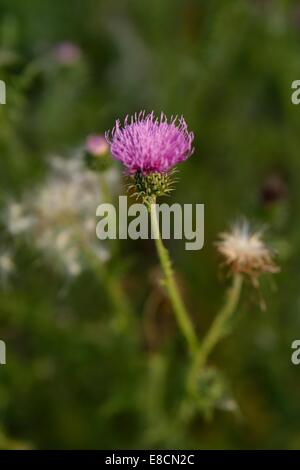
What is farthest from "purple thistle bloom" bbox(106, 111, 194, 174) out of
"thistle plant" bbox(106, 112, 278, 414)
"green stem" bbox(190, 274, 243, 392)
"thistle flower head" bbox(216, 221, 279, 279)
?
"green stem" bbox(190, 274, 243, 392)

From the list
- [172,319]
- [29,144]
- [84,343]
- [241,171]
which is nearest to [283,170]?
[241,171]

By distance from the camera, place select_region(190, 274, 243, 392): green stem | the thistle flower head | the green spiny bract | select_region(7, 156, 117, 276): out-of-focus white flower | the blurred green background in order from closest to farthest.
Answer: the green spiny bract
the thistle flower head
select_region(190, 274, 243, 392): green stem
select_region(7, 156, 117, 276): out-of-focus white flower
the blurred green background

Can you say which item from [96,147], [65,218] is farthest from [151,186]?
[65,218]

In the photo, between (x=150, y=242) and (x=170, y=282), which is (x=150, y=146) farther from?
(x=150, y=242)

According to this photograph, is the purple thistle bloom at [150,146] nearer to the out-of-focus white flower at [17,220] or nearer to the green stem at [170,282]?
the green stem at [170,282]

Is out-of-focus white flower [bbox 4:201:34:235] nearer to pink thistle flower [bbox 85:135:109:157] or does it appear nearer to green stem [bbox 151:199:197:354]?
pink thistle flower [bbox 85:135:109:157]
